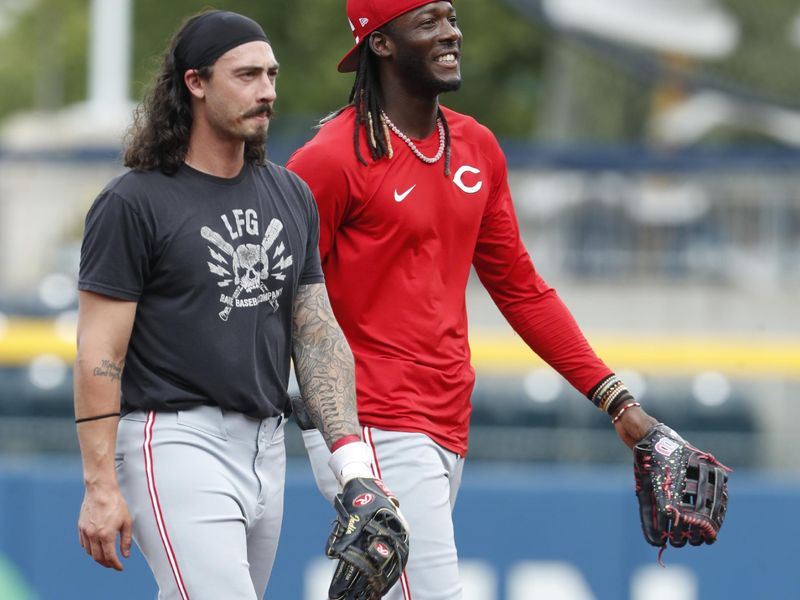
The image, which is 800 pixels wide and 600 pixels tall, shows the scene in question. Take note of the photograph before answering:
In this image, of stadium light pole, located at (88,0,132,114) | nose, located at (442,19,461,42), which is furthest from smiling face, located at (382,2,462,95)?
stadium light pole, located at (88,0,132,114)

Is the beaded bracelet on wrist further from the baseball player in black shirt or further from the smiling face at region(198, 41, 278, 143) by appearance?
the smiling face at region(198, 41, 278, 143)

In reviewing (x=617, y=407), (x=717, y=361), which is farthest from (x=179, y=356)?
(x=717, y=361)

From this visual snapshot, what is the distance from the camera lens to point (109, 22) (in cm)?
2462

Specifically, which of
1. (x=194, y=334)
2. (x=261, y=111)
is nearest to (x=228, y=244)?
(x=194, y=334)

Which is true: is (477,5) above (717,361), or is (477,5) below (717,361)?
above

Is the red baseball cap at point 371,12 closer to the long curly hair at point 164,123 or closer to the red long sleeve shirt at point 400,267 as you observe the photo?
the red long sleeve shirt at point 400,267

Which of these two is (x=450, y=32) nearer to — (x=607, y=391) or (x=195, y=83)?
(x=195, y=83)

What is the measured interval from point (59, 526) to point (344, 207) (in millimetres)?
3317

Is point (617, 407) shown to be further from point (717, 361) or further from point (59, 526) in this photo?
point (717, 361)

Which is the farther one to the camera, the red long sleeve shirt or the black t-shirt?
the red long sleeve shirt

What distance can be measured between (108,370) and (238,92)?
0.79m

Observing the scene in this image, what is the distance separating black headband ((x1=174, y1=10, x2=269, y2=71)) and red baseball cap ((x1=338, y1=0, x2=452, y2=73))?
17.9 inches

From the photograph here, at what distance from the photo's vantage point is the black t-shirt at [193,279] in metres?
3.72

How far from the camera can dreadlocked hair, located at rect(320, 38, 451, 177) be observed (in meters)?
4.36
